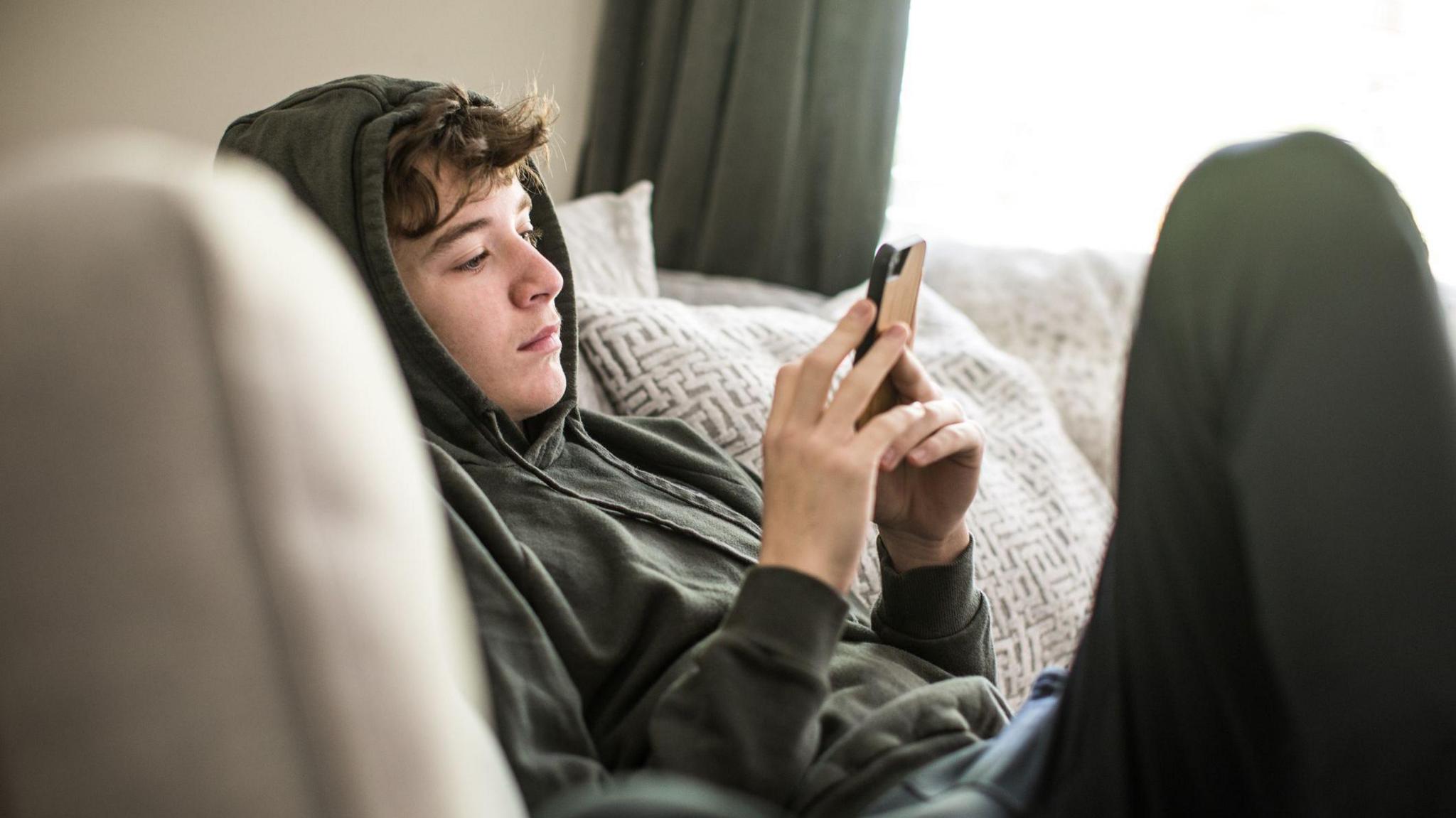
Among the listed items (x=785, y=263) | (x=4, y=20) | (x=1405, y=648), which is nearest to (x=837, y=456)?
(x=1405, y=648)

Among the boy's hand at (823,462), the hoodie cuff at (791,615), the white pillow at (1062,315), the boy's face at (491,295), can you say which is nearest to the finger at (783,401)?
the boy's hand at (823,462)

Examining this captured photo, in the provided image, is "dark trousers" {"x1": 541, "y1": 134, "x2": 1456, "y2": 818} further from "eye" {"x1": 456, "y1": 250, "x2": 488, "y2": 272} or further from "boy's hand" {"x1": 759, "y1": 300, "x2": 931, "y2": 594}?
"eye" {"x1": 456, "y1": 250, "x2": 488, "y2": 272}

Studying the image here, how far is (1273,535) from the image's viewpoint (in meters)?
0.68

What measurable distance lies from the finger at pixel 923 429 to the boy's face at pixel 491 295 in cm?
38

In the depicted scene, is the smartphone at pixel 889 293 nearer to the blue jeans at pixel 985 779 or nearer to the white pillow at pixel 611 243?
the blue jeans at pixel 985 779

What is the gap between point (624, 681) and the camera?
93 cm

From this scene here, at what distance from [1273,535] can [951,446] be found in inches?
11.7

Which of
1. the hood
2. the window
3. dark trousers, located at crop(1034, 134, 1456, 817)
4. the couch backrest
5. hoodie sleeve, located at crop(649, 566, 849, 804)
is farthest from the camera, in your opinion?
the window

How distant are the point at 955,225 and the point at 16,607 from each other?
2640 mm

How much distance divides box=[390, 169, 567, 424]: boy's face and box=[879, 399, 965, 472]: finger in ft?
1.24

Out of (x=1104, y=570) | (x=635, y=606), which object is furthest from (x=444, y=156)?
(x=1104, y=570)

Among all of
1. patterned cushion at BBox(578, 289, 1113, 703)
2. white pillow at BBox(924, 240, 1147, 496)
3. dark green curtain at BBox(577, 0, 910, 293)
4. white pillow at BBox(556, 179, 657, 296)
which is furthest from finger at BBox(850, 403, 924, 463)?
dark green curtain at BBox(577, 0, 910, 293)

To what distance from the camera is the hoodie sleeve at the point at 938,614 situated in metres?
1.06

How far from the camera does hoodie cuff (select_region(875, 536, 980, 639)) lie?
1059 mm
